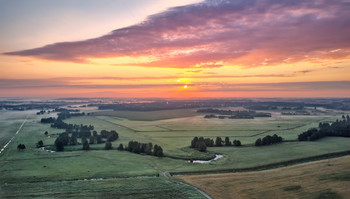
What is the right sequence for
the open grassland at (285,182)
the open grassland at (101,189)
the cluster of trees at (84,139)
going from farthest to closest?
1. the cluster of trees at (84,139)
2. the open grassland at (101,189)
3. the open grassland at (285,182)

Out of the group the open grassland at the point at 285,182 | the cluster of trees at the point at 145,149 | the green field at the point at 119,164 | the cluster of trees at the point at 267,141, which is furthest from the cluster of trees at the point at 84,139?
the cluster of trees at the point at 267,141

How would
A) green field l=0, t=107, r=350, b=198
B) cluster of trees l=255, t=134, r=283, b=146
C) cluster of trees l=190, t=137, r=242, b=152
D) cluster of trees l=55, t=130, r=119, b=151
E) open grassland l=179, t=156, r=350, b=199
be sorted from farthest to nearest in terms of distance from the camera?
cluster of trees l=255, t=134, r=283, b=146, cluster of trees l=55, t=130, r=119, b=151, cluster of trees l=190, t=137, r=242, b=152, green field l=0, t=107, r=350, b=198, open grassland l=179, t=156, r=350, b=199

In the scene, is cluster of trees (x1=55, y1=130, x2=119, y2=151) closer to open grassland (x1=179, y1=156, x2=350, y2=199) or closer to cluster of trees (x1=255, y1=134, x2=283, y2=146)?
open grassland (x1=179, y1=156, x2=350, y2=199)

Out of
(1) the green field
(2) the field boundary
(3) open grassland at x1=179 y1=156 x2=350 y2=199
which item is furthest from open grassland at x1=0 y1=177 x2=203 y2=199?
(2) the field boundary

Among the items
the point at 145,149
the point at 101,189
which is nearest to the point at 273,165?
the point at 145,149

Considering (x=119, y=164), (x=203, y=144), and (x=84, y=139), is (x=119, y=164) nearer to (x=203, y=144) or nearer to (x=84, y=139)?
(x=203, y=144)

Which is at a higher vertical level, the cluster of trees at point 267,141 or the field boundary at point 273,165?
the cluster of trees at point 267,141

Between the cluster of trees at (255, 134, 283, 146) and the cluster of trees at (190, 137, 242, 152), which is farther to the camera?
the cluster of trees at (255, 134, 283, 146)

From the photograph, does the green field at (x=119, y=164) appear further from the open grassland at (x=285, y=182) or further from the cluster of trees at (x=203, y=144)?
the open grassland at (x=285, y=182)

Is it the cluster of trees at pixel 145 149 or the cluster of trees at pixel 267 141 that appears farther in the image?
the cluster of trees at pixel 267 141
